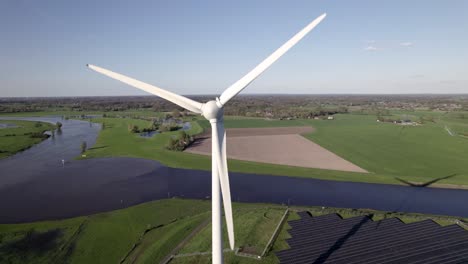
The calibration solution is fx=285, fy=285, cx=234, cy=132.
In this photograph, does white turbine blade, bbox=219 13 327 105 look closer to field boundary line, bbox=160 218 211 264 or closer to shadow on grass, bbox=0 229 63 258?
field boundary line, bbox=160 218 211 264

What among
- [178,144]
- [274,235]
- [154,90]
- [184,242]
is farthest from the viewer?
[178,144]

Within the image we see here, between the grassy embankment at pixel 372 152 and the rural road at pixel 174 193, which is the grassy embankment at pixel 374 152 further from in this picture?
the rural road at pixel 174 193

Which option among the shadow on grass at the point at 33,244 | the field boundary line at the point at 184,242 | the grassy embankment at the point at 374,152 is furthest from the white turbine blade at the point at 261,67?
the grassy embankment at the point at 374,152

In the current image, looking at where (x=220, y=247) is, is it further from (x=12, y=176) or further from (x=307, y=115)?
(x=307, y=115)

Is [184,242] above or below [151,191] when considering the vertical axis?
below

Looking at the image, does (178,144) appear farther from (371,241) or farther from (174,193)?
(371,241)

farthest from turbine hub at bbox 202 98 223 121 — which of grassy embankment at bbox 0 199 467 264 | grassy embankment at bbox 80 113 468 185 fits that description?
grassy embankment at bbox 80 113 468 185

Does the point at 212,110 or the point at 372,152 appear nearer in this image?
the point at 212,110

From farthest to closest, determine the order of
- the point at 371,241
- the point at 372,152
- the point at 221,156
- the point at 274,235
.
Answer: the point at 372,152 → the point at 274,235 → the point at 371,241 → the point at 221,156

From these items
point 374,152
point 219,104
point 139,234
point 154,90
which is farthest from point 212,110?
point 374,152
